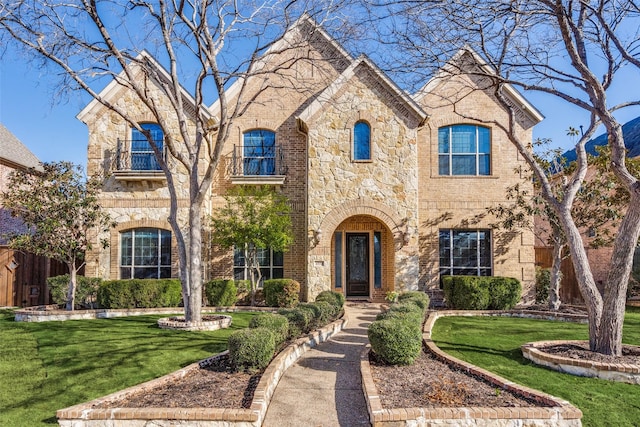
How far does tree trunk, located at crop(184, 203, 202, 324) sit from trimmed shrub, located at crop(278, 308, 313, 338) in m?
2.29

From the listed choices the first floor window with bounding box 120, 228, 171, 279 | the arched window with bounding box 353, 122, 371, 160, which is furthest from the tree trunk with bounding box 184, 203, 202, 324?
the arched window with bounding box 353, 122, 371, 160

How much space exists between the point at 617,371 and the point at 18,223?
19.8m

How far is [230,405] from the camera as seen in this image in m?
5.54

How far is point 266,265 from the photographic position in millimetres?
17016

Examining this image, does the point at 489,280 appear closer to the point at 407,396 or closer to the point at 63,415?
the point at 407,396

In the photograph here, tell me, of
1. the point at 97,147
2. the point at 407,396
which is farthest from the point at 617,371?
the point at 97,147

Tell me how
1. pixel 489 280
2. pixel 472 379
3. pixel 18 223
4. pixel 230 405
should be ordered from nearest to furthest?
pixel 230 405 → pixel 472 379 → pixel 489 280 → pixel 18 223

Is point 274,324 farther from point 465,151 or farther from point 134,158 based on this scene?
point 465,151

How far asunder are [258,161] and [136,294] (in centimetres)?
617

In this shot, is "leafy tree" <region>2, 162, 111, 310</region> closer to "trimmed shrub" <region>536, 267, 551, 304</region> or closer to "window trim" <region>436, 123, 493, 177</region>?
"window trim" <region>436, 123, 493, 177</region>

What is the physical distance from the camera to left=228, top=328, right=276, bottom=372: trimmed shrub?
272 inches

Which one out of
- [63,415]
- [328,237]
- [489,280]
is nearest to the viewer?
[63,415]

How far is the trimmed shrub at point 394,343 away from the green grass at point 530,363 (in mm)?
1225

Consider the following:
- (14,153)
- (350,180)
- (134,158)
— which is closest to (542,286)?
(350,180)
